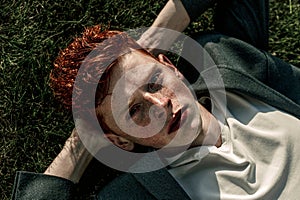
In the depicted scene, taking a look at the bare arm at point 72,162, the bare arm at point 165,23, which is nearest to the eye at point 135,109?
the bare arm at point 165,23

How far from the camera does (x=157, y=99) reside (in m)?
1.71

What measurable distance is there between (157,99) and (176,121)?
0.10m

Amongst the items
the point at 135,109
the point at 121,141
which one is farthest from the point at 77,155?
the point at 135,109

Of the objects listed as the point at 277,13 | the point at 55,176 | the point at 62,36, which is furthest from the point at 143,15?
the point at 55,176

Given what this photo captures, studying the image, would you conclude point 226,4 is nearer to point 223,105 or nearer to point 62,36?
point 223,105

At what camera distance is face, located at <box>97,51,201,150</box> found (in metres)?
1.72

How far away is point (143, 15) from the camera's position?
8.11 ft

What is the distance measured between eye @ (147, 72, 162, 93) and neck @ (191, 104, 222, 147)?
0.23m

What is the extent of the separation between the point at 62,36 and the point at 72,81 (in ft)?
2.39

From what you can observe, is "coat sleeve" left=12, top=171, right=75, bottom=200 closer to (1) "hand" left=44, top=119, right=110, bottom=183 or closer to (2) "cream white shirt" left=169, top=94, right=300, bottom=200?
(1) "hand" left=44, top=119, right=110, bottom=183

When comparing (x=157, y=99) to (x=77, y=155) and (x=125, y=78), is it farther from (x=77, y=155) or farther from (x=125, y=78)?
(x=77, y=155)

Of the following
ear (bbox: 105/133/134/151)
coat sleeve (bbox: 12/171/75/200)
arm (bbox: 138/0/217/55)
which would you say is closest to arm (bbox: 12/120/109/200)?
coat sleeve (bbox: 12/171/75/200)

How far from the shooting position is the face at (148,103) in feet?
5.65

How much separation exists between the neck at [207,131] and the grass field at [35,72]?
65 cm
